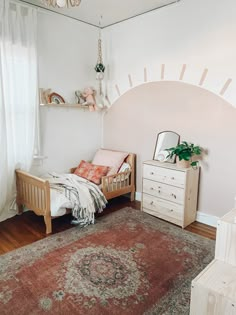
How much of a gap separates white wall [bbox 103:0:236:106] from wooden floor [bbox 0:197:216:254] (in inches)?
60.7

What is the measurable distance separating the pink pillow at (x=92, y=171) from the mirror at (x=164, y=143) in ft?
2.58

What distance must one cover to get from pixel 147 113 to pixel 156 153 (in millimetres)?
610

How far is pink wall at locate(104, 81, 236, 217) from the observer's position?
112 inches

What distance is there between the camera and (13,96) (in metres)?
3.05

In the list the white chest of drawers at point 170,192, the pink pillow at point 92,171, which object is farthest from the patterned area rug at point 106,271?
the pink pillow at point 92,171

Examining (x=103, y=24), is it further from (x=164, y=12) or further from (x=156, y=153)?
(x=156, y=153)

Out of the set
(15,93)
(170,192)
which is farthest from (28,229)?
(170,192)

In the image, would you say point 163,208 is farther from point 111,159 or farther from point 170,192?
point 111,159

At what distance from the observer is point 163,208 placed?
3.20 m

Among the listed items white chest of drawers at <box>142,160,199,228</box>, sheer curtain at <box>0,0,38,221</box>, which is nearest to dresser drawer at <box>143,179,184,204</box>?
white chest of drawers at <box>142,160,199,228</box>

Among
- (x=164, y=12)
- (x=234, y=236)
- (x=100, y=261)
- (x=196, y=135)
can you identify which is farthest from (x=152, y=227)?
(x=164, y=12)

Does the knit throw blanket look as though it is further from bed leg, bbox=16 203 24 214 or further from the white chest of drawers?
the white chest of drawers

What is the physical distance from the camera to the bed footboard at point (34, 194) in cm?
277

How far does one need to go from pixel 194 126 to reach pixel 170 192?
2.92 feet
